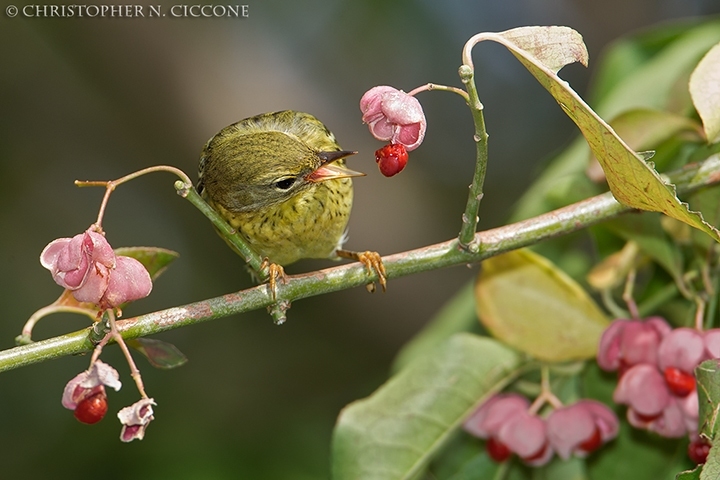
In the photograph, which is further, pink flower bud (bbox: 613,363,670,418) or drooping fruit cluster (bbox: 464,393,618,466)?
drooping fruit cluster (bbox: 464,393,618,466)

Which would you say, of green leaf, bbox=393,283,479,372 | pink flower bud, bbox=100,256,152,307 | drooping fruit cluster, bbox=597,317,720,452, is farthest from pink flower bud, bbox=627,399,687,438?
pink flower bud, bbox=100,256,152,307

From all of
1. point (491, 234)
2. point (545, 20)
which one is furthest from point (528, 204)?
point (545, 20)

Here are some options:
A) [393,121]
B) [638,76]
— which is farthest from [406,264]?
[638,76]

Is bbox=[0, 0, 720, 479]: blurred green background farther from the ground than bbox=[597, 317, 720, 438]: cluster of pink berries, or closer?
farther from the ground

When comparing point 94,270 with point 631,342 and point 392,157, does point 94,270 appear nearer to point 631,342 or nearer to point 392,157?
point 392,157

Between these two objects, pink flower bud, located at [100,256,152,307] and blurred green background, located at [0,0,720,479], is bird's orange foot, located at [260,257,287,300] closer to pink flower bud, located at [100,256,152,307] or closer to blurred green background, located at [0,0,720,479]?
pink flower bud, located at [100,256,152,307]

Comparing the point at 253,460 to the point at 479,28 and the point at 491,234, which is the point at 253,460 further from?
the point at 479,28
